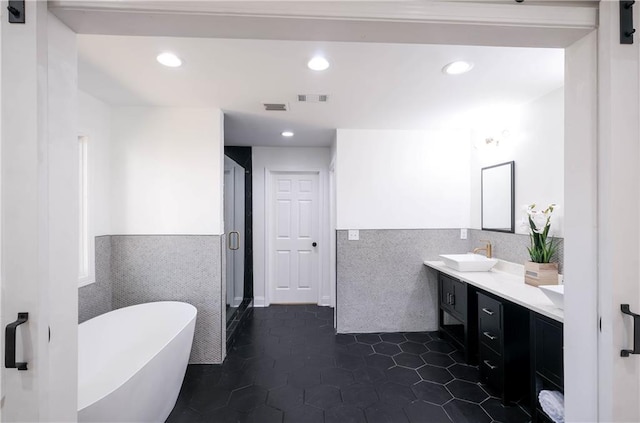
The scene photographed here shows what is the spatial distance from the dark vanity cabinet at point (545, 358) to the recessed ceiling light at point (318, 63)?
6.70 feet

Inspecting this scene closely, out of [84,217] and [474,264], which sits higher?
[84,217]

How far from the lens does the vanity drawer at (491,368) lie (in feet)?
6.62

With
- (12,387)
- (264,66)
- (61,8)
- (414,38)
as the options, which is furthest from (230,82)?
(12,387)

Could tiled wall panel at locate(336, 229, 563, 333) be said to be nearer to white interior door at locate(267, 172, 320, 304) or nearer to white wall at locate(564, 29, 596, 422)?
white interior door at locate(267, 172, 320, 304)

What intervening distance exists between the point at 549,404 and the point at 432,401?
2.41 feet

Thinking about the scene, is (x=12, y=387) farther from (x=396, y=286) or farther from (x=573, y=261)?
(x=396, y=286)

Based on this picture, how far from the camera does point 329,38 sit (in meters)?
0.97

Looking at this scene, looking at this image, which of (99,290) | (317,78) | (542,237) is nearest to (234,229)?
(99,290)

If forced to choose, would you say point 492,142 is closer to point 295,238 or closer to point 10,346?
point 295,238

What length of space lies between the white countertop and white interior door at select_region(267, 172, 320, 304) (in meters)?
1.84

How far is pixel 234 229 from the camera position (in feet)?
12.8

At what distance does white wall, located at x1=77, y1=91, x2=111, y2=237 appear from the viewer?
2252mm

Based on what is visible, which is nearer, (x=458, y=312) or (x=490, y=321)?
(x=490, y=321)

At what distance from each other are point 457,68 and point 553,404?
6.87 feet
